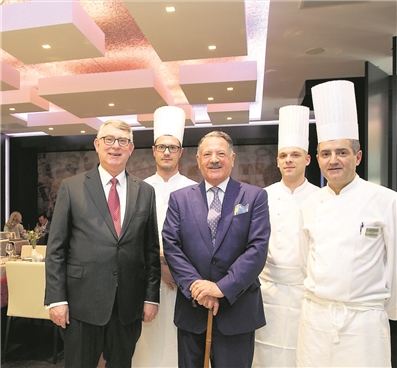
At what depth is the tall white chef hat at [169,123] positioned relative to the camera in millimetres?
2632

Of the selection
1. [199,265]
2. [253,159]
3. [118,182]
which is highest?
[253,159]

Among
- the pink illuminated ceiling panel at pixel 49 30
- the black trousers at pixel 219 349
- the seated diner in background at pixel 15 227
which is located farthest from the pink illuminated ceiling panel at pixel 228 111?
the black trousers at pixel 219 349

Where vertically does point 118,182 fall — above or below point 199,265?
above

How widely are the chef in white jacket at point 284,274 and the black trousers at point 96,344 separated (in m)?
0.92

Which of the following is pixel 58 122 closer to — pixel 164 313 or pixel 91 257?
pixel 164 313

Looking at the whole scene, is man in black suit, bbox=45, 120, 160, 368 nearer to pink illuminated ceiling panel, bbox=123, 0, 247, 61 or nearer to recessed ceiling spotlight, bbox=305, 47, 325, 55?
pink illuminated ceiling panel, bbox=123, 0, 247, 61

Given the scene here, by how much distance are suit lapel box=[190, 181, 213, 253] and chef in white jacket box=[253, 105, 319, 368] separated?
681 mm

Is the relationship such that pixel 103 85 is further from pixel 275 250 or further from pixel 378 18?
pixel 275 250

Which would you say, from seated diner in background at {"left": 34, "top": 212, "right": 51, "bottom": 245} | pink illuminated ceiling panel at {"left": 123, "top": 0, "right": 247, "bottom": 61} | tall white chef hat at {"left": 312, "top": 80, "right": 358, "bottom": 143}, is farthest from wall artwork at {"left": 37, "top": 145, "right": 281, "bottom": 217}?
tall white chef hat at {"left": 312, "top": 80, "right": 358, "bottom": 143}

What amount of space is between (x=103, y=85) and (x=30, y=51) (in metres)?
1.47

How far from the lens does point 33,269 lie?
3.42 metres

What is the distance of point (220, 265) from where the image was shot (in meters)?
1.83

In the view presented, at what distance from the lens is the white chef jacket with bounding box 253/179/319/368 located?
7.45ft

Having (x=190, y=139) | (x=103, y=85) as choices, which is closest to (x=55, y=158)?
(x=190, y=139)
